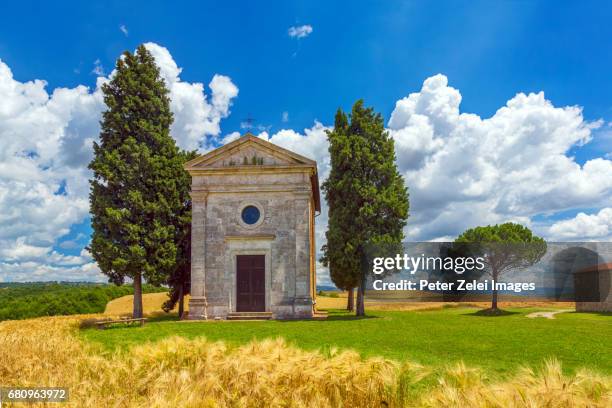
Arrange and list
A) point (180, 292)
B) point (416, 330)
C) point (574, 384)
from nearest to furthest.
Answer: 1. point (574, 384)
2. point (416, 330)
3. point (180, 292)

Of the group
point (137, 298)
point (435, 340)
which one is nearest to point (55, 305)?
point (137, 298)

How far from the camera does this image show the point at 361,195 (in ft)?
87.4

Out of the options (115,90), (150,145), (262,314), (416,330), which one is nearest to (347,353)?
(416,330)

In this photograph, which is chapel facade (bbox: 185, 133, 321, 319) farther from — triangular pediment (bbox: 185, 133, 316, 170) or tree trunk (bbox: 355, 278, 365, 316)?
tree trunk (bbox: 355, 278, 365, 316)

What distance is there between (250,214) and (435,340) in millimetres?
12649

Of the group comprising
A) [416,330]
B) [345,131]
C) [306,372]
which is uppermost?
[345,131]

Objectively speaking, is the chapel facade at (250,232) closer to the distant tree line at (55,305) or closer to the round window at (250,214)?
the round window at (250,214)

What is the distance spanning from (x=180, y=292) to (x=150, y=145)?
8.56 metres

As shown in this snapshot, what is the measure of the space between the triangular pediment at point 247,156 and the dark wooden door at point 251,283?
5.08m

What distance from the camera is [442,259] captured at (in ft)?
113

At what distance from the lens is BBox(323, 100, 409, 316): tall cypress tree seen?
26.5 meters

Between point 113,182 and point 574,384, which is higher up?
point 113,182

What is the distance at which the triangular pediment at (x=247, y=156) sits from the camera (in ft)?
84.9

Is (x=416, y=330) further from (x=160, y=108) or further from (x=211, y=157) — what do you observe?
(x=160, y=108)
